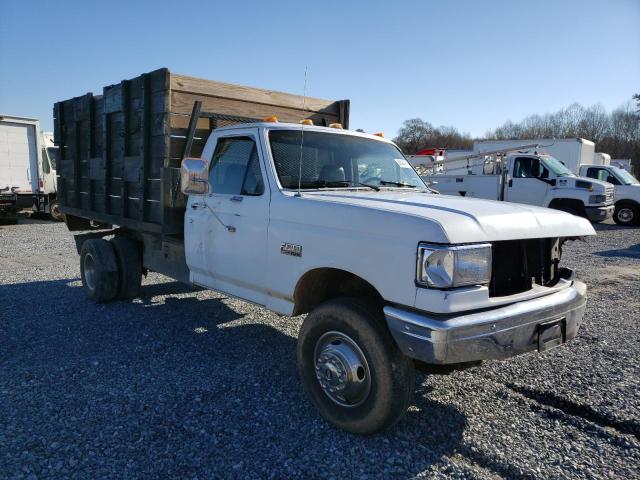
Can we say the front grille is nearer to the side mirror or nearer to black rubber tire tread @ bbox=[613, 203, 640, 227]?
the side mirror

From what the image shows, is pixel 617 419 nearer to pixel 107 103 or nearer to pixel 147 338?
pixel 147 338

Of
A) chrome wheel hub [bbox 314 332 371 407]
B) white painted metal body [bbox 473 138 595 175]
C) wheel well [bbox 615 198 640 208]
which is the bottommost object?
chrome wheel hub [bbox 314 332 371 407]

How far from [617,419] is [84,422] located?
375 centimetres

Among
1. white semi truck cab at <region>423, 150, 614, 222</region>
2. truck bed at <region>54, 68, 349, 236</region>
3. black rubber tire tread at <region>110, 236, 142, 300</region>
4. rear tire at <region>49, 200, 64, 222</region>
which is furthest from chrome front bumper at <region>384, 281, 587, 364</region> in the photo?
rear tire at <region>49, 200, 64, 222</region>

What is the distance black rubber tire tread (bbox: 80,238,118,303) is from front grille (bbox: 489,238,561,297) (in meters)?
4.71

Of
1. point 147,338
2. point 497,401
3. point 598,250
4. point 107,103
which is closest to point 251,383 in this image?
point 147,338

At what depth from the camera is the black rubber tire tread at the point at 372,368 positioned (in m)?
2.94

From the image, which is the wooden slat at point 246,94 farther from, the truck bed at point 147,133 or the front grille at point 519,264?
the front grille at point 519,264

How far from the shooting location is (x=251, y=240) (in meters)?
3.92

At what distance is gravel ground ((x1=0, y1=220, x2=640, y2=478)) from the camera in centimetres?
287

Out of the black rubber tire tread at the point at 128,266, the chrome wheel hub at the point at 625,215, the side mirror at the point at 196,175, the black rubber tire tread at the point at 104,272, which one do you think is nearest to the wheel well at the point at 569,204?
the chrome wheel hub at the point at 625,215

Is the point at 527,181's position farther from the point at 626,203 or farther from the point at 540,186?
the point at 626,203

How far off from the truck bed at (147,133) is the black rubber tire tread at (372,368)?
2.57 meters

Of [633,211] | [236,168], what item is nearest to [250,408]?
[236,168]
